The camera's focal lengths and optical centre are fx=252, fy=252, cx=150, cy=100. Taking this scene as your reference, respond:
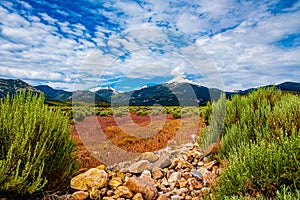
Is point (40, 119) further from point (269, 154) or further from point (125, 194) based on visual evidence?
point (269, 154)

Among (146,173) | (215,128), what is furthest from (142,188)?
(215,128)

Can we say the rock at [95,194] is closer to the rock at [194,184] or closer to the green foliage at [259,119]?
the rock at [194,184]

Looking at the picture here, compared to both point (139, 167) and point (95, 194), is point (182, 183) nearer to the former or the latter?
point (139, 167)

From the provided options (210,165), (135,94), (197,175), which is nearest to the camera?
(197,175)

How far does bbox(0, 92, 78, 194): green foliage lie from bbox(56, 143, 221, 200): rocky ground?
0.50 meters

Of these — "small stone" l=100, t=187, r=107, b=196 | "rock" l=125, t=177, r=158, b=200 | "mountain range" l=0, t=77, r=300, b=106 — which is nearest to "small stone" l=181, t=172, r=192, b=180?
"rock" l=125, t=177, r=158, b=200

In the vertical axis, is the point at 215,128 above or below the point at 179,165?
above

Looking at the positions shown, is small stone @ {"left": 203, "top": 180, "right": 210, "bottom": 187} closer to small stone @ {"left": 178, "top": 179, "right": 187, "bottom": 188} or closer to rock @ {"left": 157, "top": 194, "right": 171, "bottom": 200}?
small stone @ {"left": 178, "top": 179, "right": 187, "bottom": 188}

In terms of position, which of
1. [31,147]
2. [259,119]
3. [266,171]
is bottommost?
[266,171]

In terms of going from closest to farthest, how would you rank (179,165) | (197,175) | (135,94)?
(197,175)
(179,165)
(135,94)

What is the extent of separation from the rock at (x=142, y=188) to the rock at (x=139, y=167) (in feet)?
Answer: 3.31

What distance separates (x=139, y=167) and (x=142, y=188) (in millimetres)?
1257

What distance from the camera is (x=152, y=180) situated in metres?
5.71

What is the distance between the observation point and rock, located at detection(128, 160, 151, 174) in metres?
6.11
